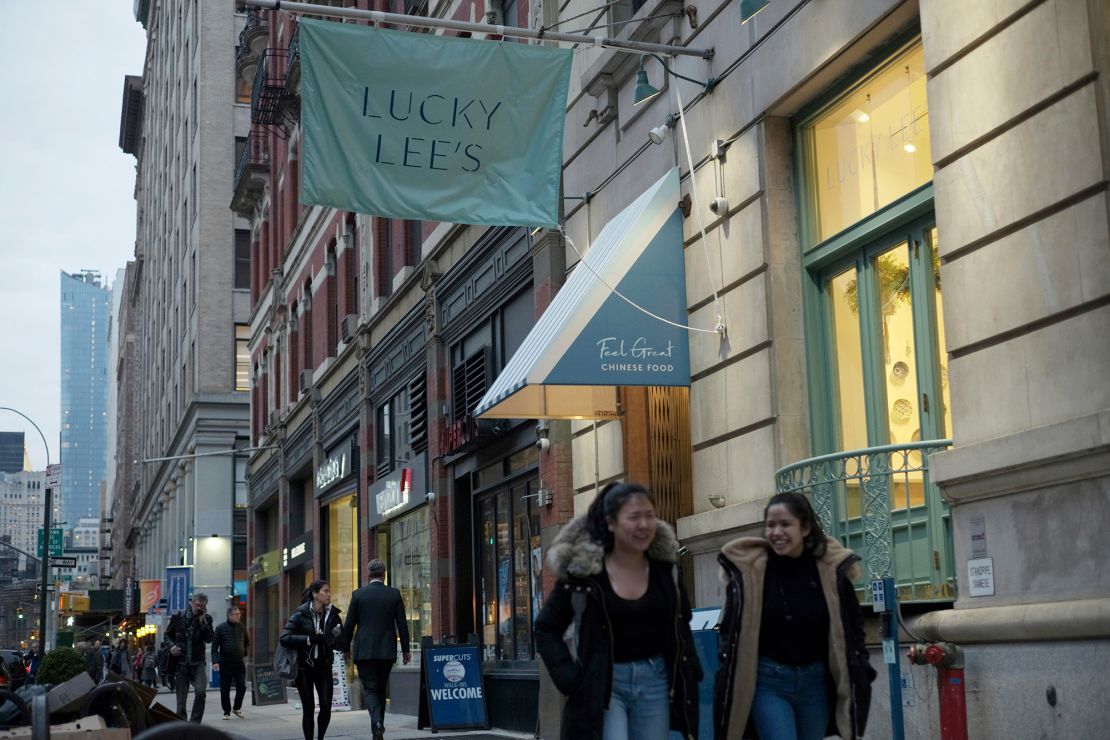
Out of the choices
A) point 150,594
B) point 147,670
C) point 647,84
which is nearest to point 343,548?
point 147,670

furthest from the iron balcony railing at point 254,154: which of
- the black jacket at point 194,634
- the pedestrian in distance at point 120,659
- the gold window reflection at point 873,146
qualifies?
the gold window reflection at point 873,146

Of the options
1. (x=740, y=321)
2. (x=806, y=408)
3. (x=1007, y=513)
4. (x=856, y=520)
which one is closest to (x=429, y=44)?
(x=740, y=321)

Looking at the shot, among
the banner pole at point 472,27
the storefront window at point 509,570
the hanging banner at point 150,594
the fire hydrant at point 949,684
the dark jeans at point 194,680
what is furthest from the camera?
the hanging banner at point 150,594

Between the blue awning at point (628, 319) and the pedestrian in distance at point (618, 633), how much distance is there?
6592mm

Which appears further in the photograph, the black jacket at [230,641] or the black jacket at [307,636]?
the black jacket at [230,641]

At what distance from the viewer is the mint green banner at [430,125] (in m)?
12.2

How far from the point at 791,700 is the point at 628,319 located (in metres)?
7.18

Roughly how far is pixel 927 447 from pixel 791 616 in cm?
377

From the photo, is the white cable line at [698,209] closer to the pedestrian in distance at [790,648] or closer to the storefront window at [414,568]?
the pedestrian in distance at [790,648]

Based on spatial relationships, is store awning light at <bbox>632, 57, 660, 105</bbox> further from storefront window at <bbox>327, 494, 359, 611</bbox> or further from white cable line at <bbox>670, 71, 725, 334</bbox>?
storefront window at <bbox>327, 494, 359, 611</bbox>

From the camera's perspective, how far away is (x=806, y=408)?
11805 mm

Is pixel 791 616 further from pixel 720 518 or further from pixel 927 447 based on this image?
pixel 720 518

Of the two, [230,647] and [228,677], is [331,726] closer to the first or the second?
[230,647]

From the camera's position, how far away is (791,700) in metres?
6.44
